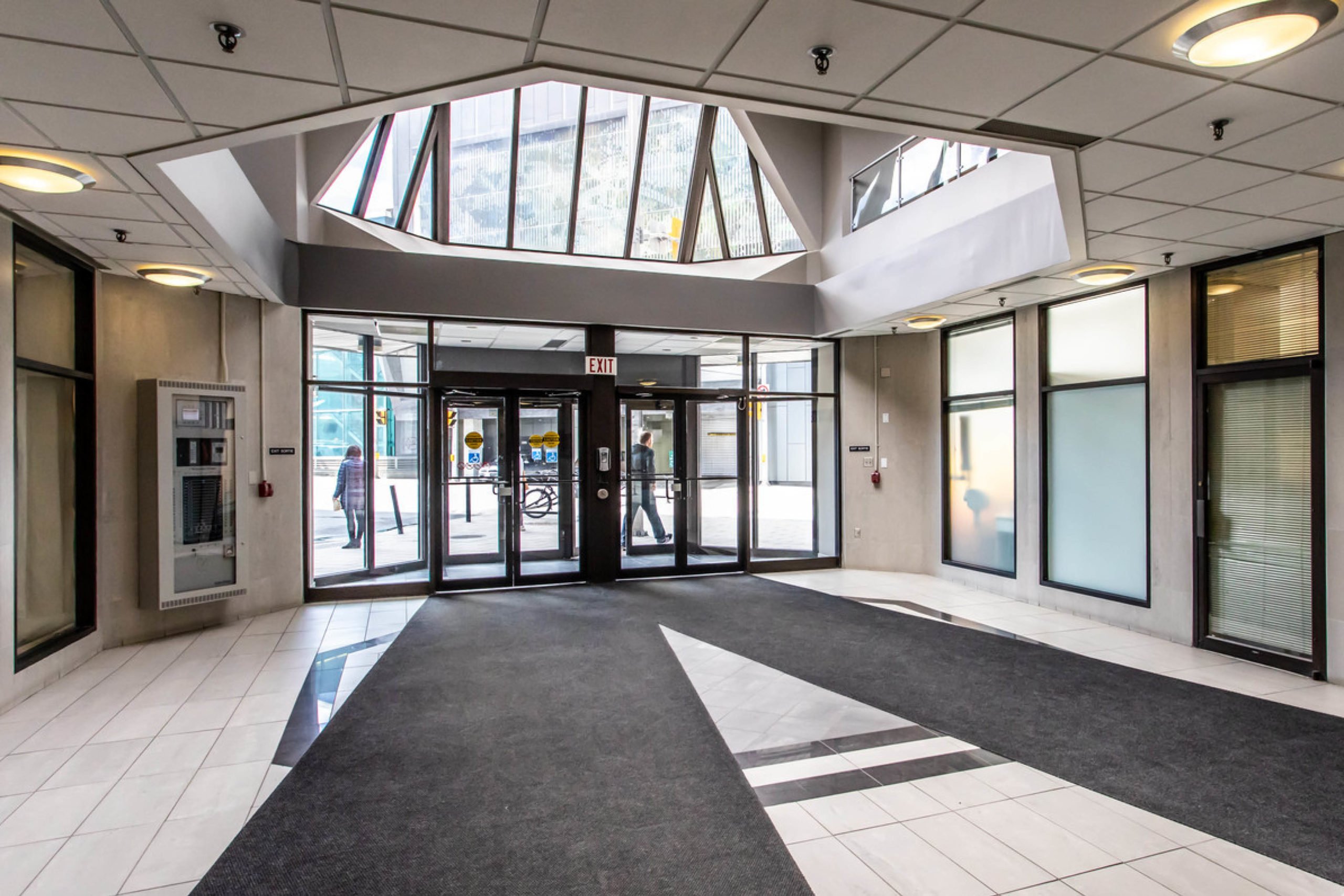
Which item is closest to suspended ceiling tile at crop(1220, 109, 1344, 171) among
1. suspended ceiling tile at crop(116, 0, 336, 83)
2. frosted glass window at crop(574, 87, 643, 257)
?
suspended ceiling tile at crop(116, 0, 336, 83)

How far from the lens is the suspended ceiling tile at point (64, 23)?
88.4 inches

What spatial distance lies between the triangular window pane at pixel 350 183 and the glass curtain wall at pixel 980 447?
651cm

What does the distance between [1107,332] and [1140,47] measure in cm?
422

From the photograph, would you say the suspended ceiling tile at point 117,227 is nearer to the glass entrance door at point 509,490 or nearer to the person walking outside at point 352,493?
the person walking outside at point 352,493

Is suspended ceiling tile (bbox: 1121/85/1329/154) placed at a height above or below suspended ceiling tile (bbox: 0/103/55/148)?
above

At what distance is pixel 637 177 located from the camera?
8500 mm

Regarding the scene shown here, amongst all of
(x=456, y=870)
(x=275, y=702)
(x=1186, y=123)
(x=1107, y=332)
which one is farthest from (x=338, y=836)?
(x=1107, y=332)

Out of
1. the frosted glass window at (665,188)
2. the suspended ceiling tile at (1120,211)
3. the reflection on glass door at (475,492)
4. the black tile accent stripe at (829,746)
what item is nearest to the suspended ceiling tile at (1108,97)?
the suspended ceiling tile at (1120,211)

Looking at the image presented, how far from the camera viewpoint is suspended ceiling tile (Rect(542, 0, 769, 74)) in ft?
7.70

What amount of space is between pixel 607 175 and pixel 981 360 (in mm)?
4715

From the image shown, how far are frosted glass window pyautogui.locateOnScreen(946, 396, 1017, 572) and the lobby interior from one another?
7 centimetres

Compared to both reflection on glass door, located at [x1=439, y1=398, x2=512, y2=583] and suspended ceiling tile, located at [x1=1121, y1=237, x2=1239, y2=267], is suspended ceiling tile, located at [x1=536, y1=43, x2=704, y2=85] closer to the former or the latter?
suspended ceiling tile, located at [x1=1121, y1=237, x2=1239, y2=267]

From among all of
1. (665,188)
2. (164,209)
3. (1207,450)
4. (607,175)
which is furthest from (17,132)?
(1207,450)

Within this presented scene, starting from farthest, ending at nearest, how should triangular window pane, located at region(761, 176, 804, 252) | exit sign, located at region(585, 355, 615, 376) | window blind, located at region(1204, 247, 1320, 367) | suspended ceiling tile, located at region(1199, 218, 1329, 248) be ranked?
1. triangular window pane, located at region(761, 176, 804, 252)
2. exit sign, located at region(585, 355, 615, 376)
3. window blind, located at region(1204, 247, 1320, 367)
4. suspended ceiling tile, located at region(1199, 218, 1329, 248)
